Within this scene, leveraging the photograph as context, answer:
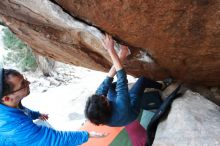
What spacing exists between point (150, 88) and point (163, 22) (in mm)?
1849

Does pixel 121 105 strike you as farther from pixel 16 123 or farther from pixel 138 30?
pixel 16 123

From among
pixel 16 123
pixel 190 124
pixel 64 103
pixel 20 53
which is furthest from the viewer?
pixel 20 53

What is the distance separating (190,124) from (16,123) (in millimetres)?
1761

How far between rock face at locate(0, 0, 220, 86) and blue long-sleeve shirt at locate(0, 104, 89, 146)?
42.5 inches

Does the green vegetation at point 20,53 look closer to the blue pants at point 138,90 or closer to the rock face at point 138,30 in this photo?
the rock face at point 138,30

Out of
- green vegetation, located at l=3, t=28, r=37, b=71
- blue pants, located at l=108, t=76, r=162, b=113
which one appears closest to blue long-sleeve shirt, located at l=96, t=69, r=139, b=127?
blue pants, located at l=108, t=76, r=162, b=113

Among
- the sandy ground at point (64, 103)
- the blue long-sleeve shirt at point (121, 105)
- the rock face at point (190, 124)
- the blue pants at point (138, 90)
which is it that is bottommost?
the sandy ground at point (64, 103)

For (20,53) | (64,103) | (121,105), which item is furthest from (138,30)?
(20,53)

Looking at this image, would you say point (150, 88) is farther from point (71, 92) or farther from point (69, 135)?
point (71, 92)

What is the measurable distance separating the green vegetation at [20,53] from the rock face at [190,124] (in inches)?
434

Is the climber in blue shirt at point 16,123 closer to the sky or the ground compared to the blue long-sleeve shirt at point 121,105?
closer to the sky

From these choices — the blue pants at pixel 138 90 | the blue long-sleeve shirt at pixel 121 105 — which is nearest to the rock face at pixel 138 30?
the blue pants at pixel 138 90

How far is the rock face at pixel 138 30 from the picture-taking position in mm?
2865

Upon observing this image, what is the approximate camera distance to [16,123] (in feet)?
10.0
